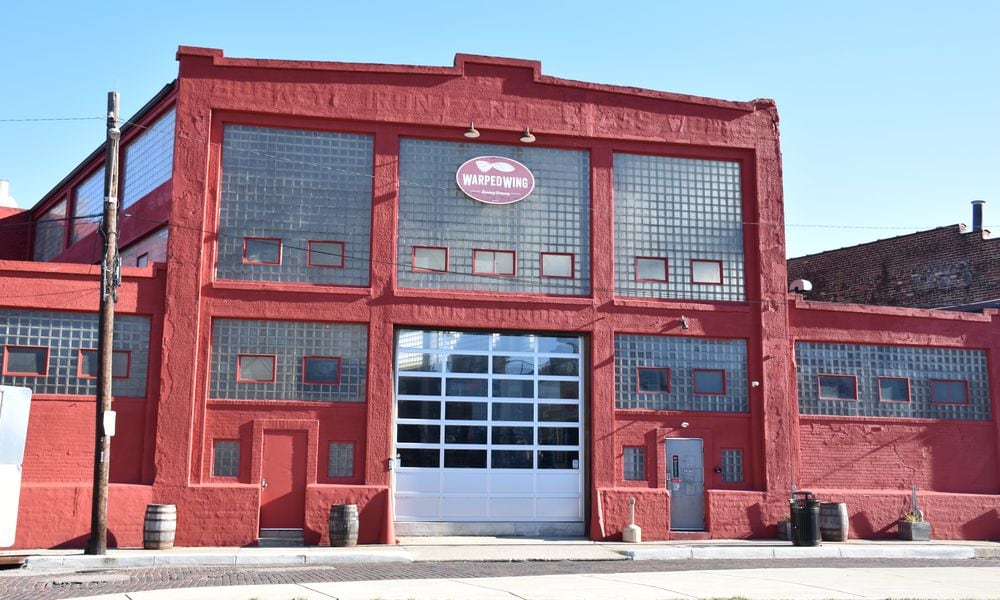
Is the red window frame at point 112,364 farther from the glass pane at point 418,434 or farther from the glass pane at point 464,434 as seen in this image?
A: the glass pane at point 464,434

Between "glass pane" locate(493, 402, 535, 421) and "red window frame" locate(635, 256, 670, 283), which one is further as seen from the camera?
"red window frame" locate(635, 256, 670, 283)

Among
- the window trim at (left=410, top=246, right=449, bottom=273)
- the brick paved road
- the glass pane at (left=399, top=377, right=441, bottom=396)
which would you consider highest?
the window trim at (left=410, top=246, right=449, bottom=273)

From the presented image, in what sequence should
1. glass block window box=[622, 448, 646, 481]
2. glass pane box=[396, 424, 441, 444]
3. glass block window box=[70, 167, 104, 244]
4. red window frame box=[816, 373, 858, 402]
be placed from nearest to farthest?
glass pane box=[396, 424, 441, 444] → glass block window box=[622, 448, 646, 481] → red window frame box=[816, 373, 858, 402] → glass block window box=[70, 167, 104, 244]

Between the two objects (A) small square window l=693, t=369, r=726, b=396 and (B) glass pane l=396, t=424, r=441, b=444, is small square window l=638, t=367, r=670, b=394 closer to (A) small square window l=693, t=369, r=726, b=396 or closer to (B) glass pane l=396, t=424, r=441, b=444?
(A) small square window l=693, t=369, r=726, b=396

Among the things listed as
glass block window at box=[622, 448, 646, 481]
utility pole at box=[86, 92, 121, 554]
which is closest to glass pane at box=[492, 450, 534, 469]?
glass block window at box=[622, 448, 646, 481]

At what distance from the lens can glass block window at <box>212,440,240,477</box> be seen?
20.1 m

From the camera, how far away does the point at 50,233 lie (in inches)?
1177

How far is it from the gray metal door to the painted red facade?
0.21 metres

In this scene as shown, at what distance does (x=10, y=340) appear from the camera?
1942cm

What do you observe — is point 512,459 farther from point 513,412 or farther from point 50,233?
point 50,233

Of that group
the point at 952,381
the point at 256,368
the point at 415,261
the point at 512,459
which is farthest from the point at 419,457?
the point at 952,381

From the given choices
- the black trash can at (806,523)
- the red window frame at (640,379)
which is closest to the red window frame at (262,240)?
the red window frame at (640,379)

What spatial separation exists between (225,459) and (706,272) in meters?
11.3

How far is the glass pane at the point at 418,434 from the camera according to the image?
68.9 feet
